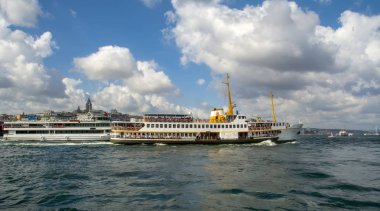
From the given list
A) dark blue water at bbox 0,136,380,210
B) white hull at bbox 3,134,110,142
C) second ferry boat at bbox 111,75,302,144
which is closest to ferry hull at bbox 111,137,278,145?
second ferry boat at bbox 111,75,302,144

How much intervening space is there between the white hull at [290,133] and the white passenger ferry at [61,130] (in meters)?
45.4

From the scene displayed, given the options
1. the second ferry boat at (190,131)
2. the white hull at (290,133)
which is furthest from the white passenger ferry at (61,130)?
the white hull at (290,133)

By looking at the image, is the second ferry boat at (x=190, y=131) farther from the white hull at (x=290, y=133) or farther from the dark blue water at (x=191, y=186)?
the dark blue water at (x=191, y=186)

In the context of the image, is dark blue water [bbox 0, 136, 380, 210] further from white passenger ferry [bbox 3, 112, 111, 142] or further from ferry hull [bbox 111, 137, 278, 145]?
white passenger ferry [bbox 3, 112, 111, 142]

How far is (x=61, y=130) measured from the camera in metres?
90.1

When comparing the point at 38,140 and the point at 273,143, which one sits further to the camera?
the point at 38,140

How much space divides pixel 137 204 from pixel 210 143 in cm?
5342

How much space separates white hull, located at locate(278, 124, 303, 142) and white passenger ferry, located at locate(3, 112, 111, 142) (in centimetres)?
4536

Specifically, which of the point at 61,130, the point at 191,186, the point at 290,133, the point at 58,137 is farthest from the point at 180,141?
the point at 191,186

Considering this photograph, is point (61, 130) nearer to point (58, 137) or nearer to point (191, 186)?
point (58, 137)

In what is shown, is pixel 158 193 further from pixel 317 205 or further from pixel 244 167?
pixel 244 167

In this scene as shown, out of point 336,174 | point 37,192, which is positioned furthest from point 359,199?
point 37,192

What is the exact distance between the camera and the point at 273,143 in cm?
7506

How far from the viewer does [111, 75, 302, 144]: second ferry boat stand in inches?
2945
